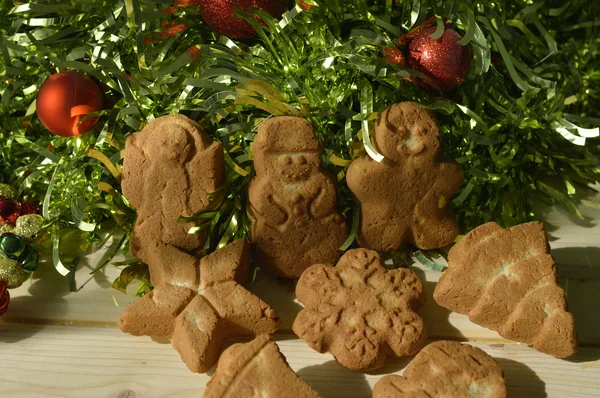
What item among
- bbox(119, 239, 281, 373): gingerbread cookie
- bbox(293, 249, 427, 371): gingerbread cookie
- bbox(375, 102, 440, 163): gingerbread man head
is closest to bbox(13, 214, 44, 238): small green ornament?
bbox(119, 239, 281, 373): gingerbread cookie

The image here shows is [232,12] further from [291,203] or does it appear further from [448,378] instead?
[448,378]

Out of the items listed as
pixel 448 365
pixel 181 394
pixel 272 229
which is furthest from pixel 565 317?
pixel 181 394

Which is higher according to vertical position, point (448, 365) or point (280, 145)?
point (280, 145)

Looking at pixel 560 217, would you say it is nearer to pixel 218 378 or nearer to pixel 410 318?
pixel 410 318

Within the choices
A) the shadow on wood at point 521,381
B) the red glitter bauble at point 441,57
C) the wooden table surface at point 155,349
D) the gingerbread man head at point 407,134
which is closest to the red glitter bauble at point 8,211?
the wooden table surface at point 155,349

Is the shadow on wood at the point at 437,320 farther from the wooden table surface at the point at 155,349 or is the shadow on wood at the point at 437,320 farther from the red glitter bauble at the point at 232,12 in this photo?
the red glitter bauble at the point at 232,12

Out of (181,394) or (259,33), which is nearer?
(181,394)

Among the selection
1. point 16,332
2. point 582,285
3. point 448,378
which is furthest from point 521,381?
point 16,332
